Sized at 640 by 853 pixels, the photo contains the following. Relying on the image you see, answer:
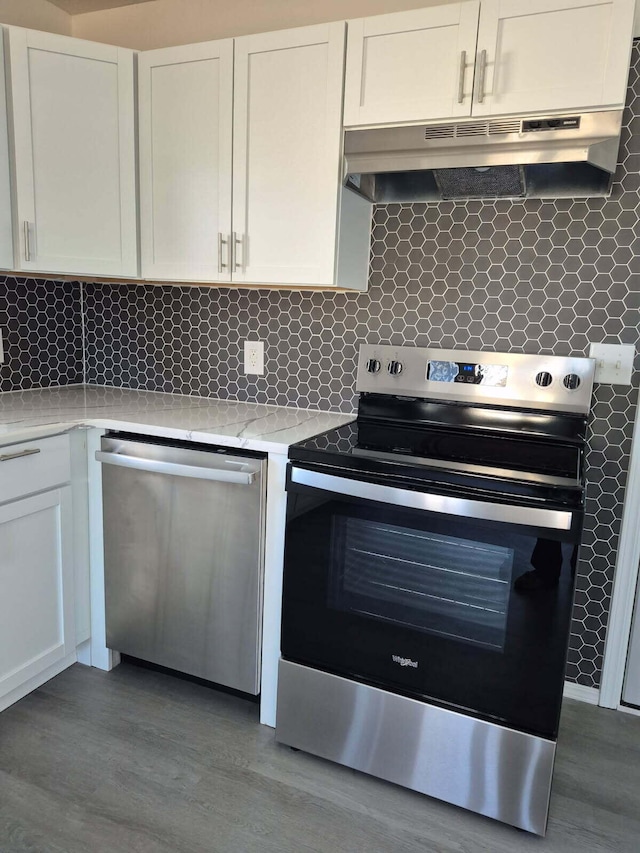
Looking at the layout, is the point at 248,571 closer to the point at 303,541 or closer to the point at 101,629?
the point at 303,541

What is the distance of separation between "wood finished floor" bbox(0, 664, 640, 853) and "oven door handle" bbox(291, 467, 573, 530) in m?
0.83

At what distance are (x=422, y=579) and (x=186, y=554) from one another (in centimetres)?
76

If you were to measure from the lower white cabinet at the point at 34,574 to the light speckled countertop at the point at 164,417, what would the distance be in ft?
0.31

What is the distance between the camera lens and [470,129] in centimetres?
165

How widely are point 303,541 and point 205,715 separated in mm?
727

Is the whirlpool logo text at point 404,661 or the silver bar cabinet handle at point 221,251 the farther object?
the silver bar cabinet handle at point 221,251

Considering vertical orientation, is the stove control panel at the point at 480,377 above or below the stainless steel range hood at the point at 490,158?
below

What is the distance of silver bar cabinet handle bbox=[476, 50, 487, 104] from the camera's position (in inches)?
65.5

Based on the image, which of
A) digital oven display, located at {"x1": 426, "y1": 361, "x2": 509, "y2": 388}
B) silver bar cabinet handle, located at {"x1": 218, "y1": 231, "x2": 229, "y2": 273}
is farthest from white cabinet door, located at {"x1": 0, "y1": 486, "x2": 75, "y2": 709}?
digital oven display, located at {"x1": 426, "y1": 361, "x2": 509, "y2": 388}

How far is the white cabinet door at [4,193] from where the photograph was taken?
2.00 meters

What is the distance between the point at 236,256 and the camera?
6.82ft

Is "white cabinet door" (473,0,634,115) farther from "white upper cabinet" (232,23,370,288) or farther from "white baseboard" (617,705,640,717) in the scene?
"white baseboard" (617,705,640,717)

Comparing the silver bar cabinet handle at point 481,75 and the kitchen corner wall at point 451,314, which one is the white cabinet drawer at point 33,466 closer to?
the kitchen corner wall at point 451,314

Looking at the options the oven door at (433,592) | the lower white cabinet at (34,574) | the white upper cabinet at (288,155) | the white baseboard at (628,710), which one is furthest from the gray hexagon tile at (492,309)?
the lower white cabinet at (34,574)
